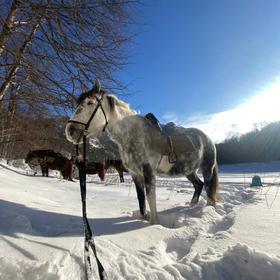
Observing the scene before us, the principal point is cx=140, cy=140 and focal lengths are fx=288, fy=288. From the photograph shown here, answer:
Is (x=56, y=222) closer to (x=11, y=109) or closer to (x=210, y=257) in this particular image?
(x=210, y=257)

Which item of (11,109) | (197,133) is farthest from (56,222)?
(11,109)

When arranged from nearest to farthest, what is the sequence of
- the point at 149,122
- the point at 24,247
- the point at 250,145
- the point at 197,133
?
1. the point at 24,247
2. the point at 149,122
3. the point at 197,133
4. the point at 250,145

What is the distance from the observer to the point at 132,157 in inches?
149

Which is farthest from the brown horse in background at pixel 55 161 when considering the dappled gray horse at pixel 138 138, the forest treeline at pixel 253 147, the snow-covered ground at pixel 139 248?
the forest treeline at pixel 253 147

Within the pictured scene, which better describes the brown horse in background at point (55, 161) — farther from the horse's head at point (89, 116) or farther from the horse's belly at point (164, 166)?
the horse's head at point (89, 116)

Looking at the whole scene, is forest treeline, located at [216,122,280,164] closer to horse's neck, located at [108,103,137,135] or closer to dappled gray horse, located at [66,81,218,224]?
dappled gray horse, located at [66,81,218,224]

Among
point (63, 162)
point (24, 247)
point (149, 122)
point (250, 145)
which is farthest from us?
point (250, 145)

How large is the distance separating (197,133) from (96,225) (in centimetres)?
273

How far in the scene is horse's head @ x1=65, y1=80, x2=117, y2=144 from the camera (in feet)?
11.1

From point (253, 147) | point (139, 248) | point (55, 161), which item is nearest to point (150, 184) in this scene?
point (139, 248)

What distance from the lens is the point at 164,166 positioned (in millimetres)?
4250

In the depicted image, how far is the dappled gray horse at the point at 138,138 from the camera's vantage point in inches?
136

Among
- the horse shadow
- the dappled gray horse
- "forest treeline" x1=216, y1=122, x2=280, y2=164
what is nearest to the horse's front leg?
the dappled gray horse

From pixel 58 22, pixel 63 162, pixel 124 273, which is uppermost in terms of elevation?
pixel 58 22
